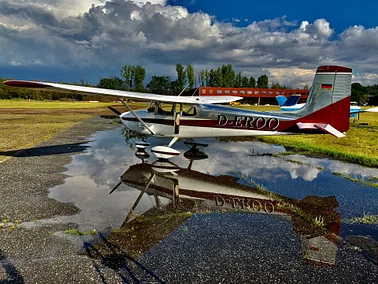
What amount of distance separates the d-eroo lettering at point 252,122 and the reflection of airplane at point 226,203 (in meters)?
2.38

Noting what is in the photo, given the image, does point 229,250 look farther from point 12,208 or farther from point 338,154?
point 338,154

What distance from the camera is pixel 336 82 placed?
8.53 meters

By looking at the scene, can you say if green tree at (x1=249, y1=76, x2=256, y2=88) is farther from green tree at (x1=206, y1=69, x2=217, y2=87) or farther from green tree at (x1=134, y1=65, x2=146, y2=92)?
green tree at (x1=134, y1=65, x2=146, y2=92)

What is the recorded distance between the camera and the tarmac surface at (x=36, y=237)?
331cm

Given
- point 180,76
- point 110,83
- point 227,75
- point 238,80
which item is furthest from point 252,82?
point 110,83

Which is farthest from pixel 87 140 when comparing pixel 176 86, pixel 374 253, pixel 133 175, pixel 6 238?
pixel 176 86

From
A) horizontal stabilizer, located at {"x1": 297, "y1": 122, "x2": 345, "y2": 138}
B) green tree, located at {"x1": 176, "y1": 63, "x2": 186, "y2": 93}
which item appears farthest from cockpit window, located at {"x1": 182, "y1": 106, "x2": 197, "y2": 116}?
green tree, located at {"x1": 176, "y1": 63, "x2": 186, "y2": 93}

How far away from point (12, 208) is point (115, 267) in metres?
3.08

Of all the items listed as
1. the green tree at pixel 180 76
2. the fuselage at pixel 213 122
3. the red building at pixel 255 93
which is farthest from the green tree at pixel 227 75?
the fuselage at pixel 213 122

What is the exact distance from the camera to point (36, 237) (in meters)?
4.23

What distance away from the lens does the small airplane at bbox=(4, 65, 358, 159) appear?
853 cm

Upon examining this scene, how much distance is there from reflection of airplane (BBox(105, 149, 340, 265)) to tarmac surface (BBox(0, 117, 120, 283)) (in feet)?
3.40

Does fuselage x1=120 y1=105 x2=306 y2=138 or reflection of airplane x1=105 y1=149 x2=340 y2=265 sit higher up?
fuselage x1=120 y1=105 x2=306 y2=138

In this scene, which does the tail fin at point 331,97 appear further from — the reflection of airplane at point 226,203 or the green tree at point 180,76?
the green tree at point 180,76
